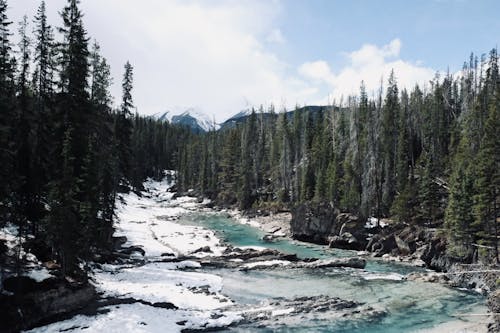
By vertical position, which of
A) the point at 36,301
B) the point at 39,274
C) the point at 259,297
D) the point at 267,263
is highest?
the point at 39,274

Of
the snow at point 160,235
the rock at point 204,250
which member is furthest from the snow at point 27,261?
the rock at point 204,250

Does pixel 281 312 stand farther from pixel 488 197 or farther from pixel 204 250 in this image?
pixel 488 197

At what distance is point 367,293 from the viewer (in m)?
30.0

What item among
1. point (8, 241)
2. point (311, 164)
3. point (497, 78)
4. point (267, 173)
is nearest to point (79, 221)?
point (8, 241)

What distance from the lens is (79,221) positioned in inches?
990

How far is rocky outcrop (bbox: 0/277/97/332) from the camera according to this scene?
19109 mm

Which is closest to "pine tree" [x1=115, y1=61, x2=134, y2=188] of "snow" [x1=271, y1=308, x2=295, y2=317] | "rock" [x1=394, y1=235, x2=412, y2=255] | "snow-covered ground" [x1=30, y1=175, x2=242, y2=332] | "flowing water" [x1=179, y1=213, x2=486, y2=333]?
"snow-covered ground" [x1=30, y1=175, x2=242, y2=332]

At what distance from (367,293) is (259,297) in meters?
8.09

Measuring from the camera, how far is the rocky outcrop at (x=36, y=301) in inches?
752

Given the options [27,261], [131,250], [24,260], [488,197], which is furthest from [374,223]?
[24,260]

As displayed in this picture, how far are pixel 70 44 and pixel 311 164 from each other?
52.5 meters

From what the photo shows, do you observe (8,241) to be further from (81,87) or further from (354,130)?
(354,130)

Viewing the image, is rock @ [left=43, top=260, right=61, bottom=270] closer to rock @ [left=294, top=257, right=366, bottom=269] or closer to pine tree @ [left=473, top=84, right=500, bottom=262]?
rock @ [left=294, top=257, right=366, bottom=269]

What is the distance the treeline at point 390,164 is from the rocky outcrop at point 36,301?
102 ft
